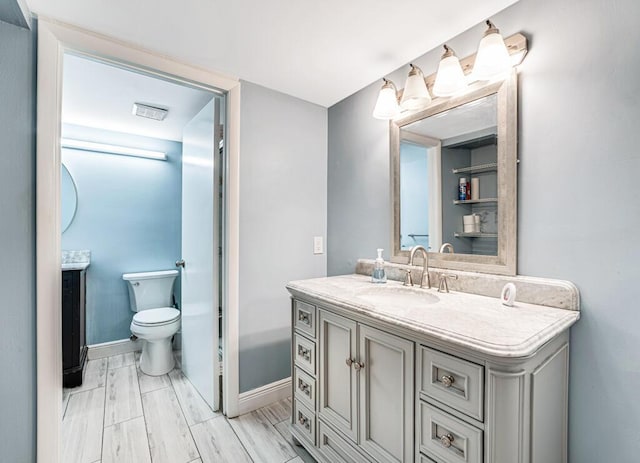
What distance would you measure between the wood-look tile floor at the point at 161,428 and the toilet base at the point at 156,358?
0.36 feet

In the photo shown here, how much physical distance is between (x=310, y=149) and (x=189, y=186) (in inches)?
39.9

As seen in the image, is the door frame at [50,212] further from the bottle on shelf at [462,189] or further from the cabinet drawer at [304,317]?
the bottle on shelf at [462,189]

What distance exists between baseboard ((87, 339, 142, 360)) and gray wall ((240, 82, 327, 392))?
1.65 meters

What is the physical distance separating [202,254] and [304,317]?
97 centimetres

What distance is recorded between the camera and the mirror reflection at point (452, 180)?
1343 millimetres

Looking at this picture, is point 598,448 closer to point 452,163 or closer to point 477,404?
point 477,404

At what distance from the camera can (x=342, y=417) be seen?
51.2 inches

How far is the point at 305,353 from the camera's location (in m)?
1.51

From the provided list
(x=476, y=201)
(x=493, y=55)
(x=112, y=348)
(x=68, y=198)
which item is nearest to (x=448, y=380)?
(x=476, y=201)

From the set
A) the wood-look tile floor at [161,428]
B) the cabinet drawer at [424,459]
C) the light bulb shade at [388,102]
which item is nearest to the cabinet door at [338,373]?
the cabinet drawer at [424,459]

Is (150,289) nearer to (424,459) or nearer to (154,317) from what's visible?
(154,317)

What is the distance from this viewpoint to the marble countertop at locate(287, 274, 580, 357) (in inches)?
31.4

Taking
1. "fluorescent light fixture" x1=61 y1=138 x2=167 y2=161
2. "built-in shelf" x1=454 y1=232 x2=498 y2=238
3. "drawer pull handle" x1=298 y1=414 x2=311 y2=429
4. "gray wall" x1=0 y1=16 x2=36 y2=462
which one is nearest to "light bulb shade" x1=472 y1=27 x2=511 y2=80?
"built-in shelf" x1=454 y1=232 x2=498 y2=238

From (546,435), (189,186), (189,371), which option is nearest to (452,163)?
(546,435)
